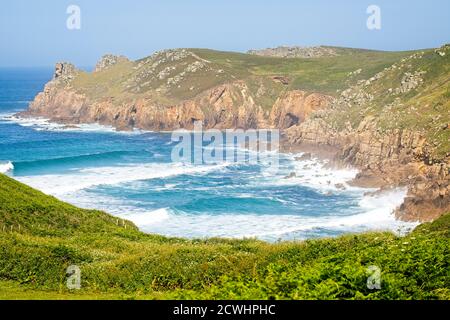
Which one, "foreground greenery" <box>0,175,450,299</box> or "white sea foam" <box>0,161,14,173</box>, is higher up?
"foreground greenery" <box>0,175,450,299</box>

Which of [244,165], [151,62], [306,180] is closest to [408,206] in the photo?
[306,180]

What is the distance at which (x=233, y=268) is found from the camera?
17578 millimetres

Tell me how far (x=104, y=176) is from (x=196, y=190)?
13.9 meters

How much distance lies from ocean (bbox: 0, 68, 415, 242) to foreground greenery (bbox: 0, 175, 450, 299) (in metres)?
21.5

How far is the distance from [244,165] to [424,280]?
6540cm

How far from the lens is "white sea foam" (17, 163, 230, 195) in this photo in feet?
208

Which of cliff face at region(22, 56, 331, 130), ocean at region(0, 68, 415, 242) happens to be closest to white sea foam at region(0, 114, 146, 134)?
cliff face at region(22, 56, 331, 130)

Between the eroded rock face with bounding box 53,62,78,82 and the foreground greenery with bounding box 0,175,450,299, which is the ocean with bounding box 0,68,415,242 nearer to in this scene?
the foreground greenery with bounding box 0,175,450,299

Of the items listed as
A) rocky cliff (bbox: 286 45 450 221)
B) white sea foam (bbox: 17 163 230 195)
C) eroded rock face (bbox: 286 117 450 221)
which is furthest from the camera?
white sea foam (bbox: 17 163 230 195)

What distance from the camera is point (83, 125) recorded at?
118 metres

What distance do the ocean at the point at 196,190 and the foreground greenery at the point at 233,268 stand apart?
21.5 metres

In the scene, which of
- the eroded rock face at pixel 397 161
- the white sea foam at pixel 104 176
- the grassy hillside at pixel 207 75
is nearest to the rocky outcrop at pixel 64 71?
the grassy hillside at pixel 207 75
